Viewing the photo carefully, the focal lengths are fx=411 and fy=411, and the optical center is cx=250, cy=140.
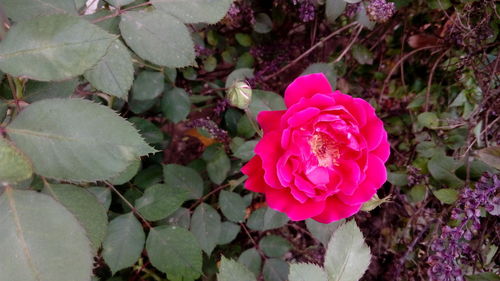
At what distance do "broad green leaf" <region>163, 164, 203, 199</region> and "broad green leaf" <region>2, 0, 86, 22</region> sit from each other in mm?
639

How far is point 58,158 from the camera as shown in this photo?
0.61 metres

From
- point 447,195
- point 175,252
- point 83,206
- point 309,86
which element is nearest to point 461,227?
point 447,195

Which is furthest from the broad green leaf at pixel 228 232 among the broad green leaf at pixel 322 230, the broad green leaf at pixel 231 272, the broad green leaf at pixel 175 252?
the broad green leaf at pixel 231 272

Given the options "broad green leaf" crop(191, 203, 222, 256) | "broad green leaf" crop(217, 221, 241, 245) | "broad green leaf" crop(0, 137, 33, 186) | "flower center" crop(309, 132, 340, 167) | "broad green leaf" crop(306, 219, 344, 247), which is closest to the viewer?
"broad green leaf" crop(0, 137, 33, 186)

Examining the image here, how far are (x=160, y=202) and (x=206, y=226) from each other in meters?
0.18

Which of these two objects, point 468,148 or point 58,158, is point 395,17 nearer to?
point 468,148

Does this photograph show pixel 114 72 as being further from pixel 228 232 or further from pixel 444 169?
pixel 444 169

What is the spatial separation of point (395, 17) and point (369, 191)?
1023 millimetres

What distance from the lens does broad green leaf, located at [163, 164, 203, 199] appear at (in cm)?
132

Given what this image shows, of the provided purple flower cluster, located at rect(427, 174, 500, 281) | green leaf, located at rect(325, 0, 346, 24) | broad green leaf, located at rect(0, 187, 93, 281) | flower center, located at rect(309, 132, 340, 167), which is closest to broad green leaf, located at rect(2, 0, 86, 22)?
broad green leaf, located at rect(0, 187, 93, 281)

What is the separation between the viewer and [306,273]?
841mm

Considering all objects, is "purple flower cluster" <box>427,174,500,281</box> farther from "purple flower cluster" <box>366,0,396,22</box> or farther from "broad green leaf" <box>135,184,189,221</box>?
"broad green leaf" <box>135,184,189,221</box>

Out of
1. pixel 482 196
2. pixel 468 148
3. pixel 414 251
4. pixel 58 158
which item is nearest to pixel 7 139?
pixel 58 158

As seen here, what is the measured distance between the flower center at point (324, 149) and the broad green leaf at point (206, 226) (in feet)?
1.56
